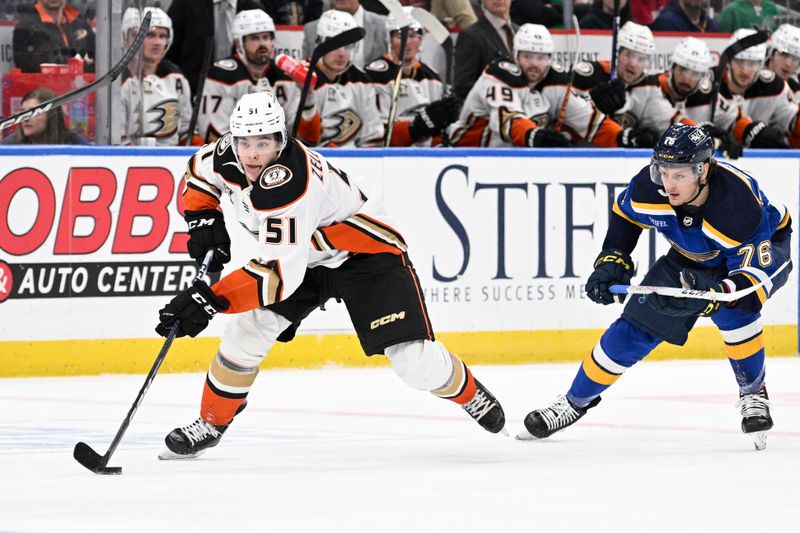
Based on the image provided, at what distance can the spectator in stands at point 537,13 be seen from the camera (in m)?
9.33

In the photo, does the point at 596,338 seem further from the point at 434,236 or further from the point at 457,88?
the point at 457,88

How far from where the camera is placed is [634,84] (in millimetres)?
9367

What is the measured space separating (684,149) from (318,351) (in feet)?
10.7

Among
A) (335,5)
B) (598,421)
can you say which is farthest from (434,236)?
(598,421)

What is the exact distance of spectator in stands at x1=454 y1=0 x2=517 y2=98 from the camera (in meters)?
9.03

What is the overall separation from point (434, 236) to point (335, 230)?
3104 mm

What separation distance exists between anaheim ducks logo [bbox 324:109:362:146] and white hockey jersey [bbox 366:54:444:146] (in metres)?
0.20

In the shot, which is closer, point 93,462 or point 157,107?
point 93,462

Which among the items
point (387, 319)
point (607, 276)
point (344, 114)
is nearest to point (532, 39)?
point (344, 114)

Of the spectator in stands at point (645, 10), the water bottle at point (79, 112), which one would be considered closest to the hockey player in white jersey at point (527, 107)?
the spectator in stands at point (645, 10)

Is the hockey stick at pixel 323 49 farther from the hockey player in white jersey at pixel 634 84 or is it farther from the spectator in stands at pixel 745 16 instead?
the spectator in stands at pixel 745 16

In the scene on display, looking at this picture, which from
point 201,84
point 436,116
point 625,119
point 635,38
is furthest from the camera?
point 635,38

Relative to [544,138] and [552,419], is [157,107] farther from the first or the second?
[552,419]

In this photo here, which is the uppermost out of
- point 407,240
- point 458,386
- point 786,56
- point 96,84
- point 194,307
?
point 194,307
